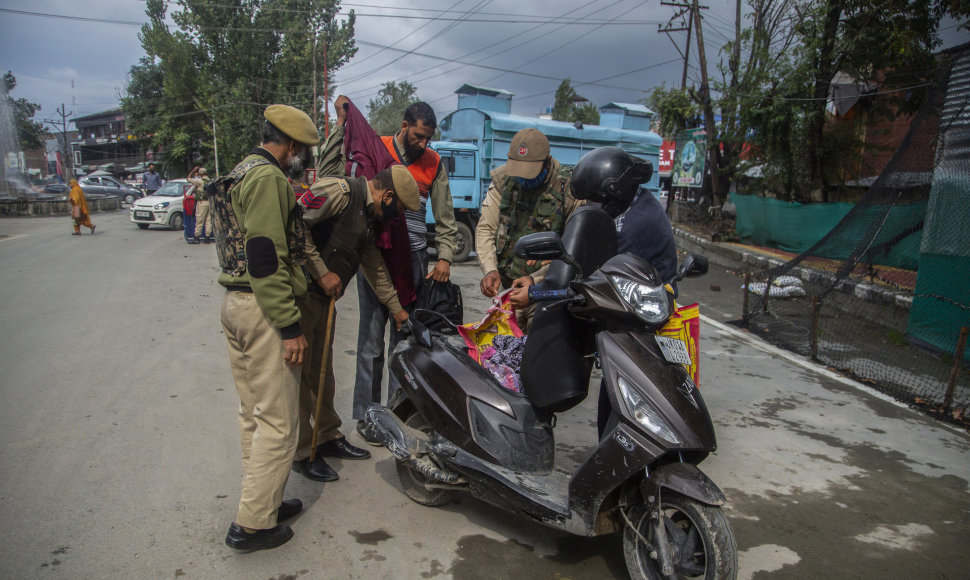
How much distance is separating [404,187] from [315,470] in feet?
5.47

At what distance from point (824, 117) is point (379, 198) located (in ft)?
48.9

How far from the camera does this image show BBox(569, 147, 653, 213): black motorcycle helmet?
2916mm

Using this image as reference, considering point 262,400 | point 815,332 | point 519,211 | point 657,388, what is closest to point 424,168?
point 519,211

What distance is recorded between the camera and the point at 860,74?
1331cm

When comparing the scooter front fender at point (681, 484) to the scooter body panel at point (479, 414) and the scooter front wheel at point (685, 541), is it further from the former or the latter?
the scooter body panel at point (479, 414)

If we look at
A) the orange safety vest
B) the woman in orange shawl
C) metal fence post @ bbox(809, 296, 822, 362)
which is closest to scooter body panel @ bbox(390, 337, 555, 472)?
the orange safety vest

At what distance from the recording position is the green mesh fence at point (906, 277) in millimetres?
6102

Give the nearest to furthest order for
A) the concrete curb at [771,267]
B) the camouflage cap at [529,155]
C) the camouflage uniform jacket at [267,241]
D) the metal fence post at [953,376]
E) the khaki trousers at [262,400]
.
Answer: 1. the camouflage uniform jacket at [267,241]
2. the khaki trousers at [262,400]
3. the camouflage cap at [529,155]
4. the metal fence post at [953,376]
5. the concrete curb at [771,267]

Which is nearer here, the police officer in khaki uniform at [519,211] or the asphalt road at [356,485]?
the asphalt road at [356,485]

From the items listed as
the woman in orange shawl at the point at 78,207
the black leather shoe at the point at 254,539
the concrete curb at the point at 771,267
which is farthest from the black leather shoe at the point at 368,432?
the woman in orange shawl at the point at 78,207

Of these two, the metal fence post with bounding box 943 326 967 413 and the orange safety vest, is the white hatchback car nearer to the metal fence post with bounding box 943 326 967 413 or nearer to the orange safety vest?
the orange safety vest

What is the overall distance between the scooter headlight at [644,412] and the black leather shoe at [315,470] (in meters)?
1.86

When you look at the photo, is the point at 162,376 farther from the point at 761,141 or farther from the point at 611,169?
the point at 761,141

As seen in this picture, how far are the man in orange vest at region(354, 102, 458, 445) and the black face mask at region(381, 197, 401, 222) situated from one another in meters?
0.41
